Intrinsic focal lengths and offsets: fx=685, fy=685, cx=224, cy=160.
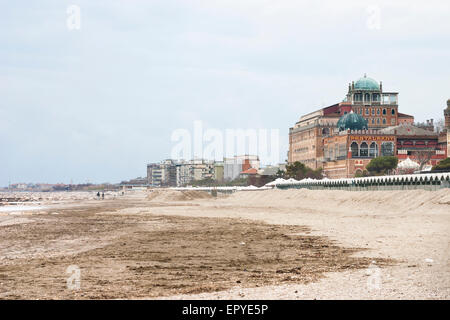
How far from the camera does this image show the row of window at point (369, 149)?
14975 cm

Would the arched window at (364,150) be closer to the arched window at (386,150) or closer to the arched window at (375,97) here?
the arched window at (386,150)

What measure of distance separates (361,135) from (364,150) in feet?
11.1

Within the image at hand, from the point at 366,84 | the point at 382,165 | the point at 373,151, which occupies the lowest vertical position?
the point at 382,165

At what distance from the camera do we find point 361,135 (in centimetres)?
15062

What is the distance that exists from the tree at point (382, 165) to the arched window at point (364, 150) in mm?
12441

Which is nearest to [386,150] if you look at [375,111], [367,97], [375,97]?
[375,111]

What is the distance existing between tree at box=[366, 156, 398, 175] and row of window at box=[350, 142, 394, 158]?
12.4 meters

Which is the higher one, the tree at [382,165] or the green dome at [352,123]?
the green dome at [352,123]

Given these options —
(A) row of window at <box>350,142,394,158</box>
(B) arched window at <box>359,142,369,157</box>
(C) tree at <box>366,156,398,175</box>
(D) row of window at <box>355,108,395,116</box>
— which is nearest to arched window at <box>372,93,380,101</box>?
(D) row of window at <box>355,108,395,116</box>

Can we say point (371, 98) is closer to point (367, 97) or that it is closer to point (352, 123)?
point (367, 97)

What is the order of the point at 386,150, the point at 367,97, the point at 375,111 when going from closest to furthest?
1. the point at 386,150
2. the point at 375,111
3. the point at 367,97

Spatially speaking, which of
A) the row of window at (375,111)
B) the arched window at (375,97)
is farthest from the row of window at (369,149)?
the arched window at (375,97)

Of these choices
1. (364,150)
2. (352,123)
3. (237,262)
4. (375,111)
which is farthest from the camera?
(375,111)
